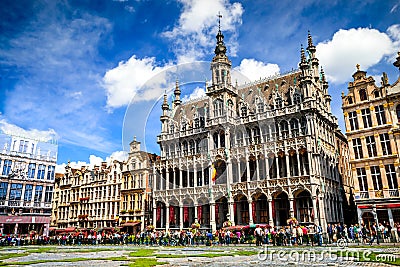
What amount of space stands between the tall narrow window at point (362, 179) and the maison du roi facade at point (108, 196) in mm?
32091

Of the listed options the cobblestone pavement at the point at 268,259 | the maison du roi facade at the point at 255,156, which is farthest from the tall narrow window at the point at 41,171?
the cobblestone pavement at the point at 268,259

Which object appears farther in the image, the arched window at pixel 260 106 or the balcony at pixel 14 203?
the balcony at pixel 14 203

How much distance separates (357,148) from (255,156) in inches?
458

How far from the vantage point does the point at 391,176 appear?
35.7 m

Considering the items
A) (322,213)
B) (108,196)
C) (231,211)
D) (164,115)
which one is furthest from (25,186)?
(322,213)

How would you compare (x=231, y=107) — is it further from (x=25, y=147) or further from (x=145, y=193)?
(x=25, y=147)

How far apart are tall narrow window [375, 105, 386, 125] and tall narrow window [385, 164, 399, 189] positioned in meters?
4.84

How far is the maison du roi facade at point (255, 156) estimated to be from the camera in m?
39.2

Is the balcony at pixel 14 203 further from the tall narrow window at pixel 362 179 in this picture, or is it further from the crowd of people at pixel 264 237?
the tall narrow window at pixel 362 179

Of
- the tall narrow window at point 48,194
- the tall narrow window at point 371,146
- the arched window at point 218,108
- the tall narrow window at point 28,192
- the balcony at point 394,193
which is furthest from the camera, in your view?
the tall narrow window at point 48,194

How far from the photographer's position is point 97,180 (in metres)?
63.3

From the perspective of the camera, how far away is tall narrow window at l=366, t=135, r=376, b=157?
1470 inches

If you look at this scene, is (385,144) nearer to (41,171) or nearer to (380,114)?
(380,114)

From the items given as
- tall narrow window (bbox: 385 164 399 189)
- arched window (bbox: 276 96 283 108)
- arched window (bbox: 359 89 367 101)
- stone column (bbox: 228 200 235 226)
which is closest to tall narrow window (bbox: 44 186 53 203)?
stone column (bbox: 228 200 235 226)
